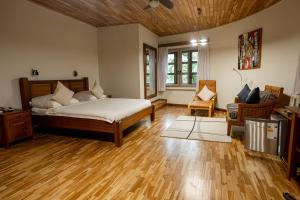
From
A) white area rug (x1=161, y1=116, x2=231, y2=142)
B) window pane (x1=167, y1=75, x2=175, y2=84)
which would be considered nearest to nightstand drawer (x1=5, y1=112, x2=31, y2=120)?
white area rug (x1=161, y1=116, x2=231, y2=142)

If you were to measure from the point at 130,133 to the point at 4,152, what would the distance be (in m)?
2.18

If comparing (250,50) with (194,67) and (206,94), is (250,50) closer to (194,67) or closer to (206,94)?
(206,94)

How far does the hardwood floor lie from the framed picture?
2.40 meters

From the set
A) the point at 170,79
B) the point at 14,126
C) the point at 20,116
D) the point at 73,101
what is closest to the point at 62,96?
the point at 73,101

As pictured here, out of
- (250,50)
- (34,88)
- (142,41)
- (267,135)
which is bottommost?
(267,135)

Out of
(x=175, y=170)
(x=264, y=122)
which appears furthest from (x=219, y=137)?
(x=175, y=170)

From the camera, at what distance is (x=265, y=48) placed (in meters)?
Result: 4.18

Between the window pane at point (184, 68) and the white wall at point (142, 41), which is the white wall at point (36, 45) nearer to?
the white wall at point (142, 41)

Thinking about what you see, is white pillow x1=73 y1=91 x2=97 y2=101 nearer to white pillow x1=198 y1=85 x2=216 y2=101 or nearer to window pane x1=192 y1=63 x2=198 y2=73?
white pillow x1=198 y1=85 x2=216 y2=101

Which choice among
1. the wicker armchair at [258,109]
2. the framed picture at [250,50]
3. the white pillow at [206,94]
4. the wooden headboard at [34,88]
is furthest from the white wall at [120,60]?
the wicker armchair at [258,109]

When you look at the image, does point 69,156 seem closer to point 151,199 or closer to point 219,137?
point 151,199

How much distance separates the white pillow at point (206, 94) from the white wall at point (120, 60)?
6.69 ft

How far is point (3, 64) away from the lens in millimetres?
3402

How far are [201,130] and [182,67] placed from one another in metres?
3.44
